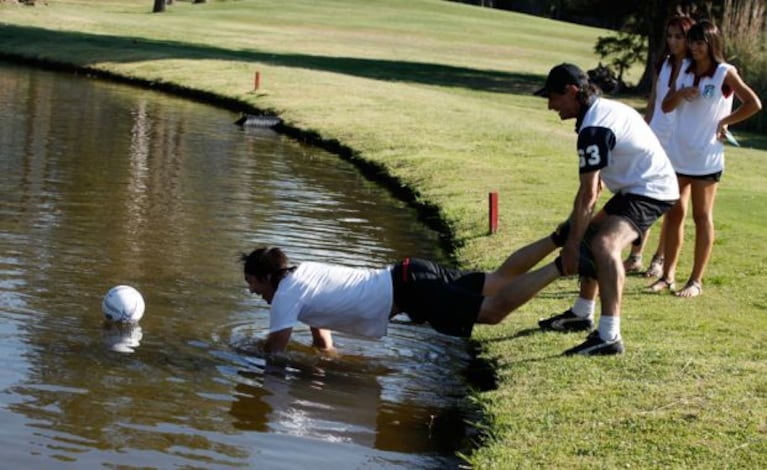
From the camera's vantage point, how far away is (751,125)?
105 feet

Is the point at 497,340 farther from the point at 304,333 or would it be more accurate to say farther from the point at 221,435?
the point at 221,435

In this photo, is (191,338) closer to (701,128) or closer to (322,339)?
(322,339)

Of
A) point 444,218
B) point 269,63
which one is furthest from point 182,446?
point 269,63

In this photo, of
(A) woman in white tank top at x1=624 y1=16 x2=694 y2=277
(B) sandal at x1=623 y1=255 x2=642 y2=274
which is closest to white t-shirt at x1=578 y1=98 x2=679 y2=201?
(A) woman in white tank top at x1=624 y1=16 x2=694 y2=277

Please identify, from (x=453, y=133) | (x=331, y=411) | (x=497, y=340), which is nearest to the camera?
(x=331, y=411)

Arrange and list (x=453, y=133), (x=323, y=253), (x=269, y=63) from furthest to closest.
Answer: (x=269, y=63)
(x=453, y=133)
(x=323, y=253)

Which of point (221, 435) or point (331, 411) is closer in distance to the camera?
point (221, 435)

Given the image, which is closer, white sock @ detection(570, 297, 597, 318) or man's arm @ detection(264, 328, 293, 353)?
man's arm @ detection(264, 328, 293, 353)

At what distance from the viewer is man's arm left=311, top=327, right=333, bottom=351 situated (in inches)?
396

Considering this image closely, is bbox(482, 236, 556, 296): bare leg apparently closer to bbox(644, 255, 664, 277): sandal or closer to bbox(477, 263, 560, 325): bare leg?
bbox(477, 263, 560, 325): bare leg

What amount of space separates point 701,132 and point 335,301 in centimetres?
350

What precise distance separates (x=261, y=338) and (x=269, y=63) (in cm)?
3271

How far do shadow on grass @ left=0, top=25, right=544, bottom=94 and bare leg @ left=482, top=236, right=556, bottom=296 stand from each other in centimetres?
3032

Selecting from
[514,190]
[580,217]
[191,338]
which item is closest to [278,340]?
[191,338]
